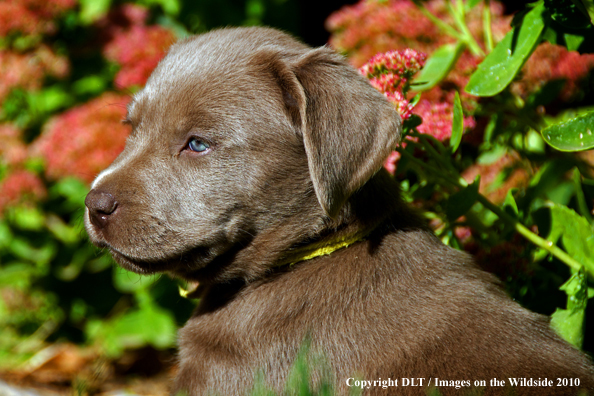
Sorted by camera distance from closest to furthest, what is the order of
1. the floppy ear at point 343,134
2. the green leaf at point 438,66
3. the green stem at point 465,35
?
the floppy ear at point 343,134, the green leaf at point 438,66, the green stem at point 465,35

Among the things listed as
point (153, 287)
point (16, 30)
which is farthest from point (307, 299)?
point (16, 30)

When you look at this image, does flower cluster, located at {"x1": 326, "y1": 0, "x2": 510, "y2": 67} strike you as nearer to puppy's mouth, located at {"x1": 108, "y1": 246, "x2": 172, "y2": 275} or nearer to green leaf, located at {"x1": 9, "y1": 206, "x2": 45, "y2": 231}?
puppy's mouth, located at {"x1": 108, "y1": 246, "x2": 172, "y2": 275}

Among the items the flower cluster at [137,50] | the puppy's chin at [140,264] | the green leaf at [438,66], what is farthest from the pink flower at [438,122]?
the flower cluster at [137,50]

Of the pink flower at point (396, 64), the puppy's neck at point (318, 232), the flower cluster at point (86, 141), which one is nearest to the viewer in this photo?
the puppy's neck at point (318, 232)

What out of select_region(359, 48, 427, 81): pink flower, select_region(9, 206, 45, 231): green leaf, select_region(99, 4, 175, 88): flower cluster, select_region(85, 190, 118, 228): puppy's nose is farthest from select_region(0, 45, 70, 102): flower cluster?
select_region(359, 48, 427, 81): pink flower

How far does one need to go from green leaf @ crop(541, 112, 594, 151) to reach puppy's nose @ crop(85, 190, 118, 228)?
5.62 ft

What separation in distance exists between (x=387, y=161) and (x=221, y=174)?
32.1 inches

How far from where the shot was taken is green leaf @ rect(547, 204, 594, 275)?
266 cm

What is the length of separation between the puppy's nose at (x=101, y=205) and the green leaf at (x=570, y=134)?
171 centimetres

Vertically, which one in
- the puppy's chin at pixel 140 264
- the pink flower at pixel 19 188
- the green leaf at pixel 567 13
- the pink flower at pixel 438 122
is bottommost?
the pink flower at pixel 19 188

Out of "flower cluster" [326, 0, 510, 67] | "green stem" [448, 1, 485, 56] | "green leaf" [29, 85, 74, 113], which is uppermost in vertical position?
"green stem" [448, 1, 485, 56]

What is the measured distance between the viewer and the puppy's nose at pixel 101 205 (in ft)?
7.97

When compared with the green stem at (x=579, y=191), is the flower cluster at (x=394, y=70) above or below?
above

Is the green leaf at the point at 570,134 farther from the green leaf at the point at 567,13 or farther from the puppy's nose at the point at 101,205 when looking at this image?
the puppy's nose at the point at 101,205
